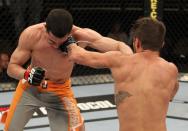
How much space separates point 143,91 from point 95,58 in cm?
26

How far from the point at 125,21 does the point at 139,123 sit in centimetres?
475

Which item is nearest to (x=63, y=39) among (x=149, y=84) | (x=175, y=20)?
(x=149, y=84)

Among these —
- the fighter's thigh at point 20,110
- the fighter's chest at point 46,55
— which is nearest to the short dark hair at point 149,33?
the fighter's chest at point 46,55

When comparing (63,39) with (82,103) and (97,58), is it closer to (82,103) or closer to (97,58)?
(97,58)

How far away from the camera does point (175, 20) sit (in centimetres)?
655

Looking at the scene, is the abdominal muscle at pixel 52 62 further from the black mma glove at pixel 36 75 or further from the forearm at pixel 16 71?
the black mma glove at pixel 36 75

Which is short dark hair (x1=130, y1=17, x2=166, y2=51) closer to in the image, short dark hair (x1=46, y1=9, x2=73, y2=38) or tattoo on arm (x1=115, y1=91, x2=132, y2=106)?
tattoo on arm (x1=115, y1=91, x2=132, y2=106)

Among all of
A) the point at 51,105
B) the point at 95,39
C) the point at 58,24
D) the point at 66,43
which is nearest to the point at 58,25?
the point at 58,24

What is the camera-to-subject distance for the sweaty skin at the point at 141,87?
1.80m

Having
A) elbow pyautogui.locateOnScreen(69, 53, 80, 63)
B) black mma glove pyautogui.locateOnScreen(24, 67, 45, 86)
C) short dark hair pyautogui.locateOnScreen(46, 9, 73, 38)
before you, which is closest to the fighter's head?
short dark hair pyautogui.locateOnScreen(46, 9, 73, 38)

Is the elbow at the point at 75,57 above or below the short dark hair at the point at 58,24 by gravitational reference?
below

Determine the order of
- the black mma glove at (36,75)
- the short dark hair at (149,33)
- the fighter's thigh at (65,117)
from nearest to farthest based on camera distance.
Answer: the short dark hair at (149,33) → the black mma glove at (36,75) → the fighter's thigh at (65,117)

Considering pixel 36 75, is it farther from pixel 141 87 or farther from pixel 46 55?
pixel 141 87

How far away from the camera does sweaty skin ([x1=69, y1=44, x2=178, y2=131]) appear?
1801 mm
